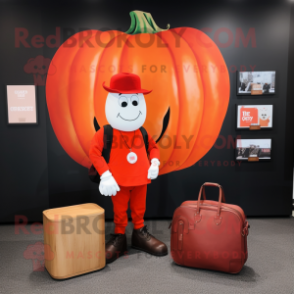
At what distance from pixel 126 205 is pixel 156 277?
59cm

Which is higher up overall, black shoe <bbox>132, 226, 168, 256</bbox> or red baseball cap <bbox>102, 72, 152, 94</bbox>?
red baseball cap <bbox>102, 72, 152, 94</bbox>

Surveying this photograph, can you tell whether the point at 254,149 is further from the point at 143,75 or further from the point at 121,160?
the point at 121,160

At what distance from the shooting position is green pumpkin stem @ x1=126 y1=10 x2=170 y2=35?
2621 millimetres

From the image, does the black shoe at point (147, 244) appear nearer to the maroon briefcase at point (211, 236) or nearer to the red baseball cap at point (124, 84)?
the maroon briefcase at point (211, 236)

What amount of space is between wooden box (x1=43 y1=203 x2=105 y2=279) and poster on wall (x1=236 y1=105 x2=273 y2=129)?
1.65 metres

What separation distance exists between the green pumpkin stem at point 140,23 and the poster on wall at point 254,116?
1138mm

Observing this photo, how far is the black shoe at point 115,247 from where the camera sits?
2.10 m

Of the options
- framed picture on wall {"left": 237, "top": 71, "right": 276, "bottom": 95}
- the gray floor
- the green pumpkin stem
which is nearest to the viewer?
the gray floor

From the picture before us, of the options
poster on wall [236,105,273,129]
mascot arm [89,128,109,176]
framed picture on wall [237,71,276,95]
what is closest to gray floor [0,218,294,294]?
mascot arm [89,128,109,176]

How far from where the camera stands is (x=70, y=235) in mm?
1816

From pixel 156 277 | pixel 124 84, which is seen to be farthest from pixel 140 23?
pixel 156 277

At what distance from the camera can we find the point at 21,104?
2674 mm

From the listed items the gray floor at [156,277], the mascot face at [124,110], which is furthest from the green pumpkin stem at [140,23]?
the gray floor at [156,277]

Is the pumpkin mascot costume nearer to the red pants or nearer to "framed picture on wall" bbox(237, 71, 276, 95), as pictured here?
the red pants
